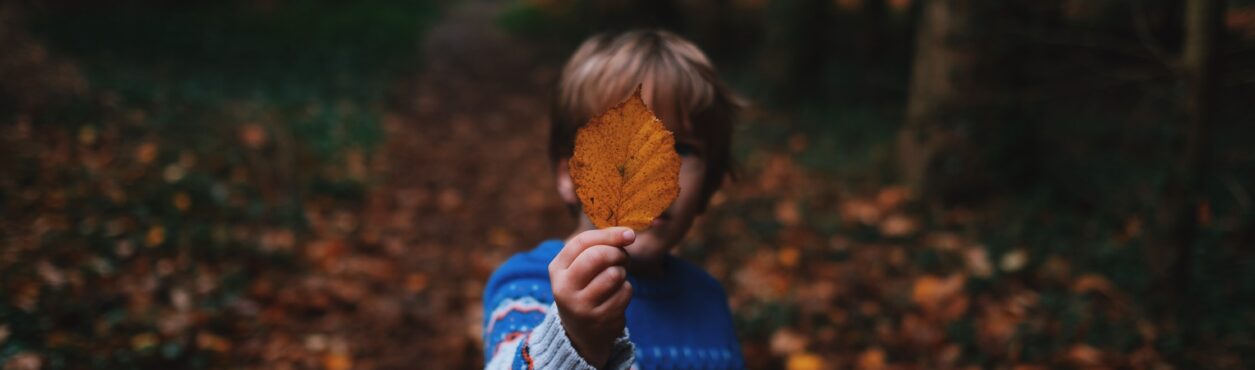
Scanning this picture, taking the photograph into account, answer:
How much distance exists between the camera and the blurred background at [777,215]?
2.89 meters

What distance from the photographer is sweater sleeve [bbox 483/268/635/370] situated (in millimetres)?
891

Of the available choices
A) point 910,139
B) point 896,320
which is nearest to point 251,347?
point 896,320

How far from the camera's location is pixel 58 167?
430cm

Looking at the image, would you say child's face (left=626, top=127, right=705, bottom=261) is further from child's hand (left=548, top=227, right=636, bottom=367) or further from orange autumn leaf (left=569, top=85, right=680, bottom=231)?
orange autumn leaf (left=569, top=85, right=680, bottom=231)

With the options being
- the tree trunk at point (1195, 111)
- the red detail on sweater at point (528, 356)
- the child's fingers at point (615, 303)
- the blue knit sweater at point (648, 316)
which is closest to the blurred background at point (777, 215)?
the tree trunk at point (1195, 111)

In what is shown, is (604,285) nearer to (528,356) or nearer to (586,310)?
(586,310)

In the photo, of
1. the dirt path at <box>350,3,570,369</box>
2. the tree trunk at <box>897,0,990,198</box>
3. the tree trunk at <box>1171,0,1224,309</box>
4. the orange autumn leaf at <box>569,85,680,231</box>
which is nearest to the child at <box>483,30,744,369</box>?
the orange autumn leaf at <box>569,85,680,231</box>

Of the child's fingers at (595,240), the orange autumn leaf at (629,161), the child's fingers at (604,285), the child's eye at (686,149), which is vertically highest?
the child's eye at (686,149)

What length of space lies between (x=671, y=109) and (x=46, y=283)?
3017 mm

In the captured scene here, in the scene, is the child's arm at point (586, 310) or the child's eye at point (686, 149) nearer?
the child's arm at point (586, 310)

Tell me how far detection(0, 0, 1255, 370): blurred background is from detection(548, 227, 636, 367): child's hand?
7.62 ft

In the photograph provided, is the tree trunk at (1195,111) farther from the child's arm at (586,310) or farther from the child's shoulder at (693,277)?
the child's arm at (586,310)

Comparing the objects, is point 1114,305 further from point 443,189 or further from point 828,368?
point 443,189

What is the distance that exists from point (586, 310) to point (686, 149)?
51cm
